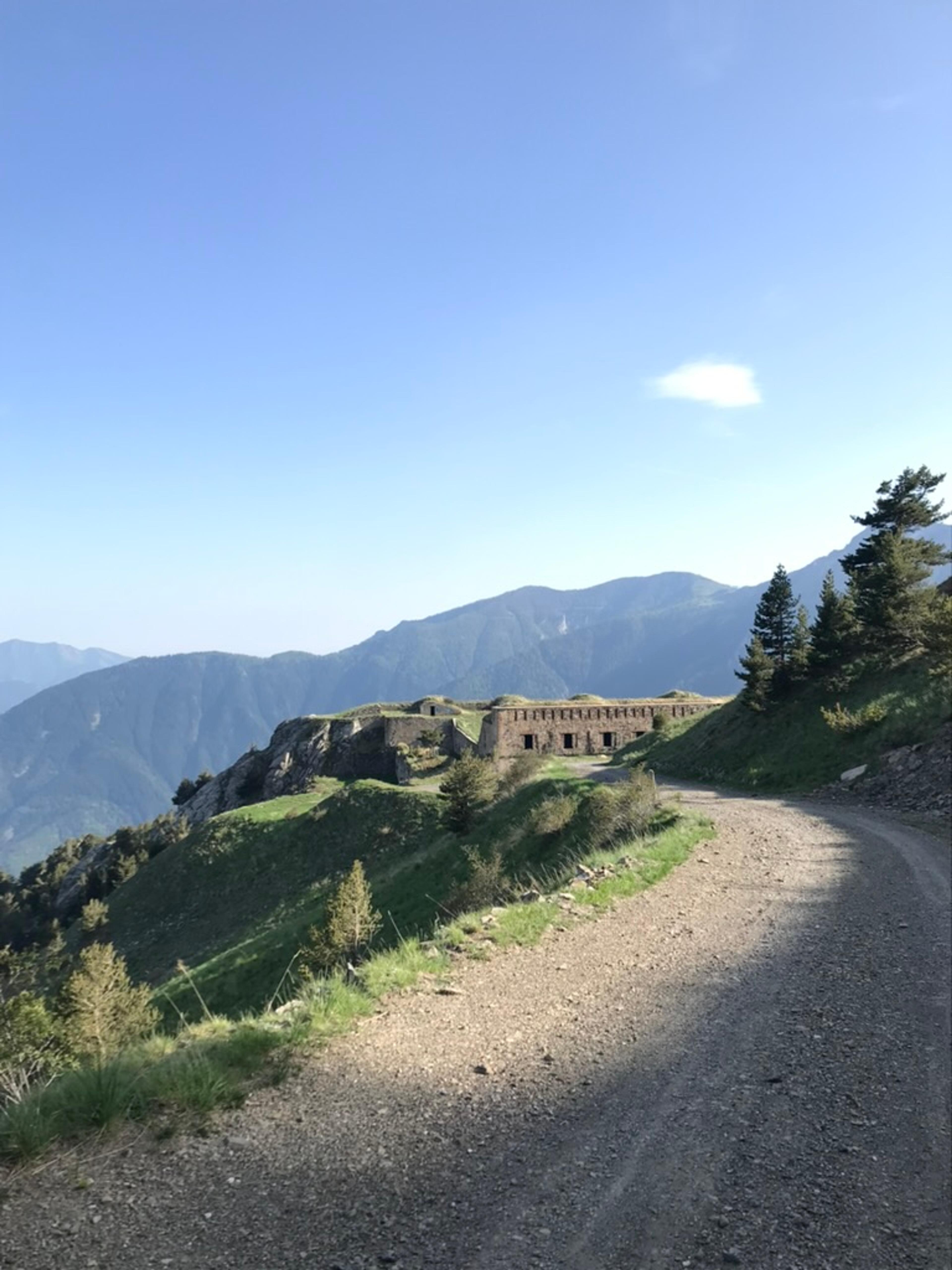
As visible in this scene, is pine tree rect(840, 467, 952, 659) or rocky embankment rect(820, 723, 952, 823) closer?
rocky embankment rect(820, 723, 952, 823)

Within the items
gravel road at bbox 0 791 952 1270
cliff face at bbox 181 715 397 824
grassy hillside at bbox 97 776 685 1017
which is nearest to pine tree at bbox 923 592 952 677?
grassy hillside at bbox 97 776 685 1017

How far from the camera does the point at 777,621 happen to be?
4559cm

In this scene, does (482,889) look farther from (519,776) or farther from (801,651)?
(801,651)

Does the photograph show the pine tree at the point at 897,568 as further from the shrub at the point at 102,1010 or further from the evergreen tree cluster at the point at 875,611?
the shrub at the point at 102,1010

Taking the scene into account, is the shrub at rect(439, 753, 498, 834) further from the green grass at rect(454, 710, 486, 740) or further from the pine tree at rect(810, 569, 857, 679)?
the green grass at rect(454, 710, 486, 740)

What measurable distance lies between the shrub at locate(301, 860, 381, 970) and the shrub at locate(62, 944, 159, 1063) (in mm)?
3920

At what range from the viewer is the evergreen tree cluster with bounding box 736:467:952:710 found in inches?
1372

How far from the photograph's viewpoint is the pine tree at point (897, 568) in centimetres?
3478

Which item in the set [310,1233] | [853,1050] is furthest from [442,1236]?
[853,1050]

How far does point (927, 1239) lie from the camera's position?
4586 mm

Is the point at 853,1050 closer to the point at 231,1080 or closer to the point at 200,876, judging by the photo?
the point at 231,1080

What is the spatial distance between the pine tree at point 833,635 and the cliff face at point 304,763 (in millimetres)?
43814

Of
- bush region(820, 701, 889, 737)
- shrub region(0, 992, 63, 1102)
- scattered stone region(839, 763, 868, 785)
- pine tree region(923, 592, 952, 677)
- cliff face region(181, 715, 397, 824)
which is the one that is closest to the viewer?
Result: shrub region(0, 992, 63, 1102)

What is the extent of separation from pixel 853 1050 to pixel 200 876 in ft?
155
